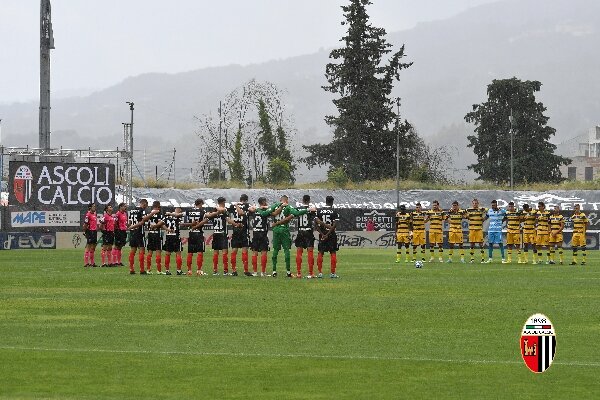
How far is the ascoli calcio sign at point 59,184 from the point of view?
60281mm

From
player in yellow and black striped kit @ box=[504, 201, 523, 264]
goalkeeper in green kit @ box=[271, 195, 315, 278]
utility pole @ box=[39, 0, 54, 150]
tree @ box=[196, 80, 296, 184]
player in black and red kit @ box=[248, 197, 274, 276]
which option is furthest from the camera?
tree @ box=[196, 80, 296, 184]

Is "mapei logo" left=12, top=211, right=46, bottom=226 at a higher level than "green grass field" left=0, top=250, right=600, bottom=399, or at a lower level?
higher

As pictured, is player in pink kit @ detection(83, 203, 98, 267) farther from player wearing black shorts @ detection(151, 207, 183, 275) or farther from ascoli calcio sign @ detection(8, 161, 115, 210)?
ascoli calcio sign @ detection(8, 161, 115, 210)

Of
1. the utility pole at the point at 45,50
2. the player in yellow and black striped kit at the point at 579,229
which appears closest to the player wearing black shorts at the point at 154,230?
the player in yellow and black striped kit at the point at 579,229

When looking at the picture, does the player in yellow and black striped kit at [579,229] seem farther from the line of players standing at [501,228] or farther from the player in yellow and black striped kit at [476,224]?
the player in yellow and black striped kit at [476,224]

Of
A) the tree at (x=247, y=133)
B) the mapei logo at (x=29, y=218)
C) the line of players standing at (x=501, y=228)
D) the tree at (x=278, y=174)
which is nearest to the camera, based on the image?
the line of players standing at (x=501, y=228)

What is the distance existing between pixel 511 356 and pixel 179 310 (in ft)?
29.0

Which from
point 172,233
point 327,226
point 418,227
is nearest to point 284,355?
point 327,226

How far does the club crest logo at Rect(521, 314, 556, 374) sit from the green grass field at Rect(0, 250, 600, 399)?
217 cm

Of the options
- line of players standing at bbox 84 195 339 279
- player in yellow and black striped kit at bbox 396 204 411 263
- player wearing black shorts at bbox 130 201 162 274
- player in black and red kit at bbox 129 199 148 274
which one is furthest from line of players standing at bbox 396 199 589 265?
player wearing black shorts at bbox 130 201 162 274

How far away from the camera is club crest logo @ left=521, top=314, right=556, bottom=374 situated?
35.3ft

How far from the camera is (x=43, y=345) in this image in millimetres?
18000

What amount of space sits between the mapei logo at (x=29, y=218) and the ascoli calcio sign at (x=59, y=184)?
33cm

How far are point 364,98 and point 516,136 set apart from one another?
1611 centimetres
